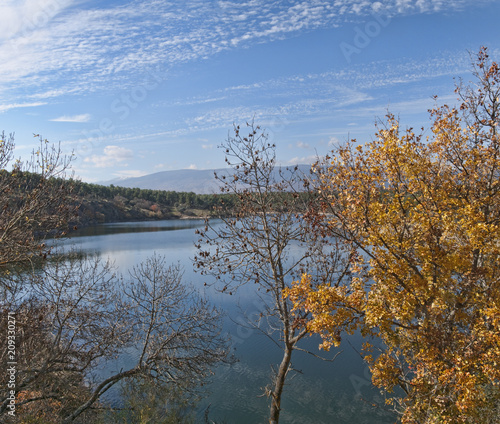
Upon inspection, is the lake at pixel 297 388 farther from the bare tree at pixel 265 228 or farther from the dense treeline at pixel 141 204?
the dense treeline at pixel 141 204

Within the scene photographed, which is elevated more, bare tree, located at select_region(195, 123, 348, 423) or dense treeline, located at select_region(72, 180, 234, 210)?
dense treeline, located at select_region(72, 180, 234, 210)

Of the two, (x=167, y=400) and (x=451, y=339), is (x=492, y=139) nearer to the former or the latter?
(x=451, y=339)

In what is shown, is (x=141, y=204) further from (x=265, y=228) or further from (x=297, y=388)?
(x=265, y=228)

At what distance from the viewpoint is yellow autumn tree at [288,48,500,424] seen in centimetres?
767

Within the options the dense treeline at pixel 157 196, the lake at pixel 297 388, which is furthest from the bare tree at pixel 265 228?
the dense treeline at pixel 157 196

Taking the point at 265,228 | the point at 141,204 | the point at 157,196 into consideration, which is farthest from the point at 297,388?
the point at 157,196

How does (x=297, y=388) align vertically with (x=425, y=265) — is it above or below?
below

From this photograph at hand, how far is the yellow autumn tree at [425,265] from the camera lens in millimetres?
7668

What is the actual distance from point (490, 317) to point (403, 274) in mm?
1794

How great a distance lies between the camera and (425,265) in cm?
840

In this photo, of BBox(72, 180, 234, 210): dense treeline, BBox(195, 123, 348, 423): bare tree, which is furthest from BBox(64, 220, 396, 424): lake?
BBox(72, 180, 234, 210): dense treeline

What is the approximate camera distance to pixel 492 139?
358 inches

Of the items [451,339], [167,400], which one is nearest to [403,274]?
[451,339]

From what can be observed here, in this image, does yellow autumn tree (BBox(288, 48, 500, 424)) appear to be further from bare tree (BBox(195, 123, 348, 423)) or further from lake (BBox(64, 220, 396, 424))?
lake (BBox(64, 220, 396, 424))
